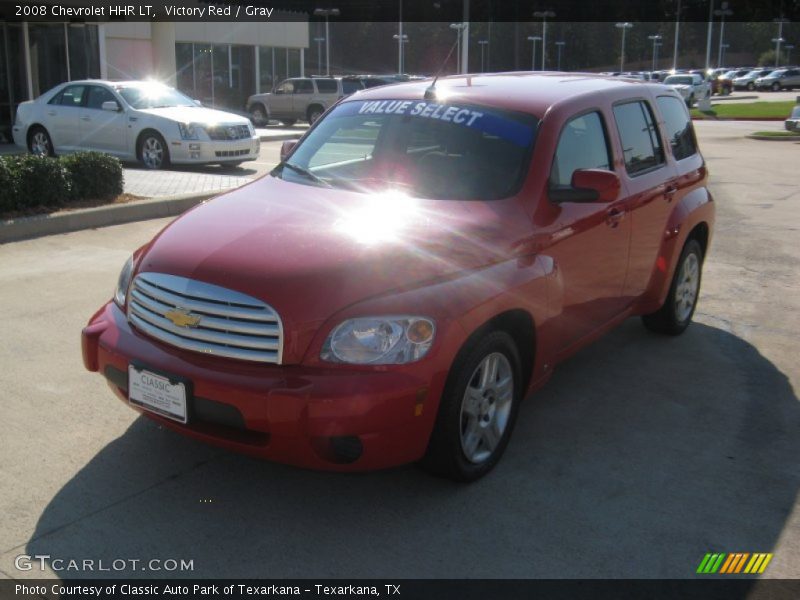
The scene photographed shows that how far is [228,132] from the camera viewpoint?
14547 mm

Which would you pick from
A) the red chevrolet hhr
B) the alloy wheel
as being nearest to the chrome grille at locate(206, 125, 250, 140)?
the red chevrolet hhr

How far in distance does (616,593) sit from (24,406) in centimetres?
329

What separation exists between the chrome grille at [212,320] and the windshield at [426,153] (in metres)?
1.22

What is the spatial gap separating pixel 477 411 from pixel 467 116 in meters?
1.69

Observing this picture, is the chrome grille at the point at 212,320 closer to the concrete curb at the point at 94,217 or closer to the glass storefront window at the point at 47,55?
the concrete curb at the point at 94,217

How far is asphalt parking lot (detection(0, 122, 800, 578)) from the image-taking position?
3.36 m

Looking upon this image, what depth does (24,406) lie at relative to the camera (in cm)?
462

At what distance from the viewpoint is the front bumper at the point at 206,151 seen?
1405 cm

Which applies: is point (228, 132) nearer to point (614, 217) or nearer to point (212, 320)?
point (614, 217)

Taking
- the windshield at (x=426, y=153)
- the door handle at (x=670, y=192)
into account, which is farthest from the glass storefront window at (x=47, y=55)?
the door handle at (x=670, y=192)

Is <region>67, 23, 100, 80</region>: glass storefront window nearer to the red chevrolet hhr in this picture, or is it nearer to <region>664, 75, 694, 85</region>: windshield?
the red chevrolet hhr

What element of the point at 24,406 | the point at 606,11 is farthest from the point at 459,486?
the point at 606,11

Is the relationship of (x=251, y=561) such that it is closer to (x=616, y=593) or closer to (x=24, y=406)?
(x=616, y=593)

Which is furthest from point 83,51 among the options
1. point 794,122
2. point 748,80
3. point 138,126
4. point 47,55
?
point 748,80
